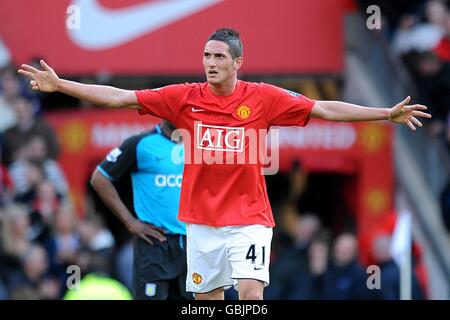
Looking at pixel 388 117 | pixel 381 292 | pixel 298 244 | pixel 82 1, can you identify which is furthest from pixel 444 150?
pixel 388 117

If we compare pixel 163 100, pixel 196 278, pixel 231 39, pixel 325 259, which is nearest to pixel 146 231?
pixel 196 278

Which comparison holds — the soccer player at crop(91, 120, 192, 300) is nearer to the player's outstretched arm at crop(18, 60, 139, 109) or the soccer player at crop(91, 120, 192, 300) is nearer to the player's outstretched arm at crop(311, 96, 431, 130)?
the player's outstretched arm at crop(18, 60, 139, 109)

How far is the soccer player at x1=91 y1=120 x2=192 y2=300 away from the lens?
43.3ft

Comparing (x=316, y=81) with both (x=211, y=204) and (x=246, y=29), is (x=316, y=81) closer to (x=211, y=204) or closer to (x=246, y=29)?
(x=246, y=29)

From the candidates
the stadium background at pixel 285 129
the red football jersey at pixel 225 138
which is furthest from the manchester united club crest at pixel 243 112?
the stadium background at pixel 285 129

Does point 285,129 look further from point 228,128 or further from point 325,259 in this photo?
point 228,128

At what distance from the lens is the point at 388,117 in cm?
1156

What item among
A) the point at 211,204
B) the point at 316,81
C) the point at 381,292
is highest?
the point at 316,81

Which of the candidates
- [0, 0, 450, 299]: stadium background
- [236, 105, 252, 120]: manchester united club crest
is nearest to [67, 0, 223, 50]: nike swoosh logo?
[0, 0, 450, 299]: stadium background

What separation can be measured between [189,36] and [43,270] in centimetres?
405

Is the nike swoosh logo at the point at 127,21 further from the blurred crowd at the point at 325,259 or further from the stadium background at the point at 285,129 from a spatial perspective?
the blurred crowd at the point at 325,259

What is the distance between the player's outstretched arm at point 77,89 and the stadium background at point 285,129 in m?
6.16

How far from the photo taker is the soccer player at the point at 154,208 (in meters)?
13.2
